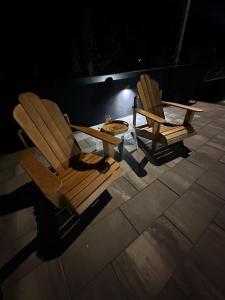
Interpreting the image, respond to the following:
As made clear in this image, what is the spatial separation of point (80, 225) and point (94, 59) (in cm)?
314

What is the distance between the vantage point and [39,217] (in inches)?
66.3

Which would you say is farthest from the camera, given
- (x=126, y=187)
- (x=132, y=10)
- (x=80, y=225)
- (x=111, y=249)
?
(x=132, y=10)

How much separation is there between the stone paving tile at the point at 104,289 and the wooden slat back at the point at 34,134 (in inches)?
42.1

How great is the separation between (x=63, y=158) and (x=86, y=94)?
1940mm

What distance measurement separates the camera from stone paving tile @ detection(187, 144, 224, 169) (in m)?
2.41

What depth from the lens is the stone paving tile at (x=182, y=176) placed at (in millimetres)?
2001

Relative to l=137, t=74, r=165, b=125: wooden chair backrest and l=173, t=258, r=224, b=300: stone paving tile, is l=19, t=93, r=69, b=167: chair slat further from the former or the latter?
l=137, t=74, r=165, b=125: wooden chair backrest

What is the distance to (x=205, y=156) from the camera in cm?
257

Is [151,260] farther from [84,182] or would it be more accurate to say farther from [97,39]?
[97,39]

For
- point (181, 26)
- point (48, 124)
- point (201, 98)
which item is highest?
point (181, 26)

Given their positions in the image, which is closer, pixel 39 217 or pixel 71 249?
pixel 71 249

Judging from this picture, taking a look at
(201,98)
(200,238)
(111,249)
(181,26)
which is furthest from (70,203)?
(201,98)

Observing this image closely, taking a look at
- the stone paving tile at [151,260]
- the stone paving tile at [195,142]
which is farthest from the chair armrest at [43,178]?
the stone paving tile at [195,142]

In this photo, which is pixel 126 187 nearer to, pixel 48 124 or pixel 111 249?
pixel 111 249
